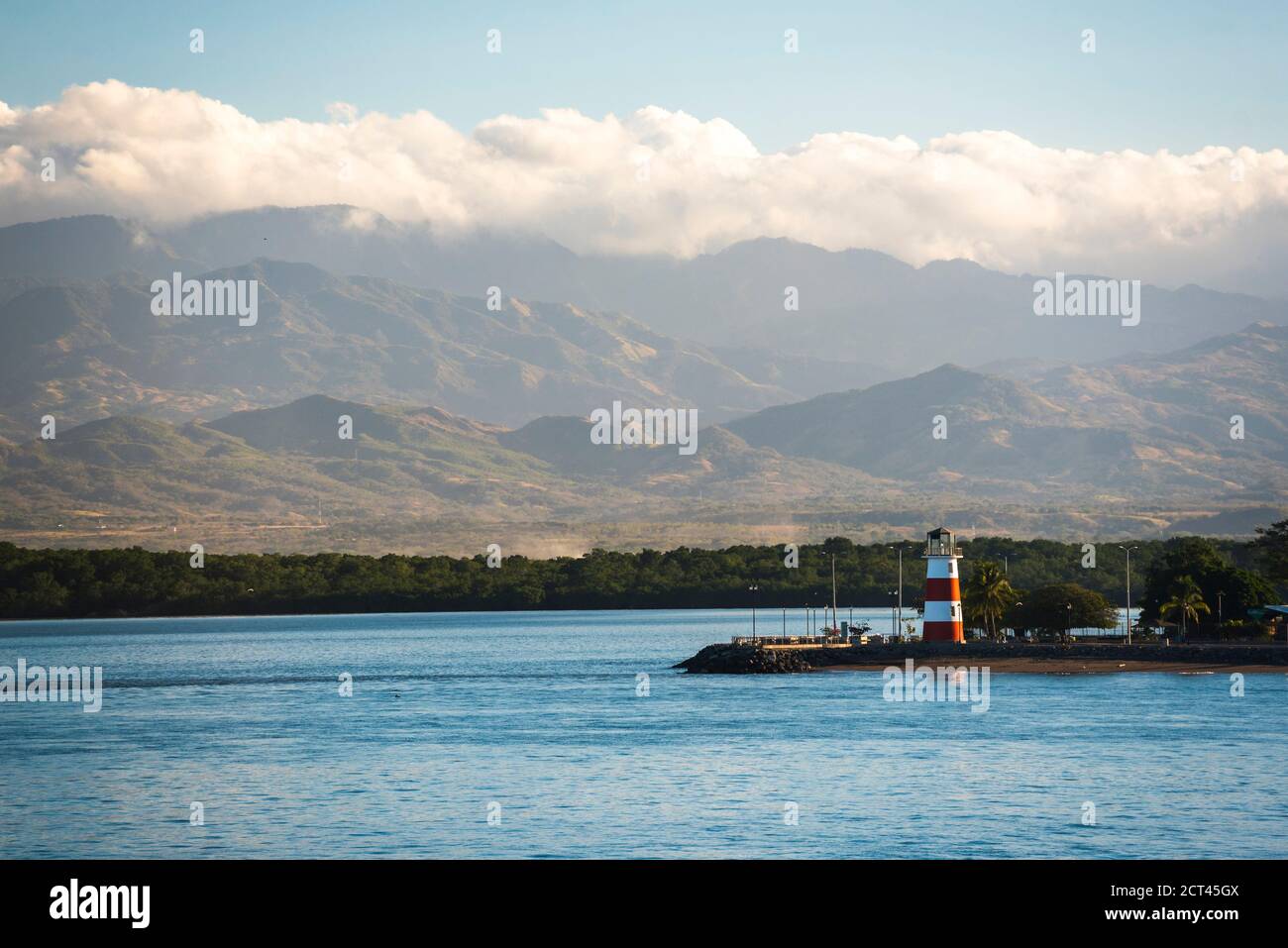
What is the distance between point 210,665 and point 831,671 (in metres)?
72.5

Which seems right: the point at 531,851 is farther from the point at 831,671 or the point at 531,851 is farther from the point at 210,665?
the point at 210,665

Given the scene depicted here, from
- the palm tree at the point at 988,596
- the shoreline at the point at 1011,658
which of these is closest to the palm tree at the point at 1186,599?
the shoreline at the point at 1011,658

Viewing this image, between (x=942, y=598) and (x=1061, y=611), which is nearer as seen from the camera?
(x=942, y=598)

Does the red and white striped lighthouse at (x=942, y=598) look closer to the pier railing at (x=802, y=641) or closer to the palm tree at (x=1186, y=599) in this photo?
the pier railing at (x=802, y=641)

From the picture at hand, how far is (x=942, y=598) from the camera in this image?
127312 millimetres

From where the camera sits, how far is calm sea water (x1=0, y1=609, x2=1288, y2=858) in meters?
53.1

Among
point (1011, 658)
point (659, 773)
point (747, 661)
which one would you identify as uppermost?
point (1011, 658)

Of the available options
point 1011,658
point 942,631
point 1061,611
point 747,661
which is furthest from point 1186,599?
point 747,661

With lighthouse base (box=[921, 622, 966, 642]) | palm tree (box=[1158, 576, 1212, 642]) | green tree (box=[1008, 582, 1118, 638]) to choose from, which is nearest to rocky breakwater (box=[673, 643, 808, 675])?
lighthouse base (box=[921, 622, 966, 642])

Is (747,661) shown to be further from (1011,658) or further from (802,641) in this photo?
(1011,658)

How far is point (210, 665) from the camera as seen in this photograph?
17538cm

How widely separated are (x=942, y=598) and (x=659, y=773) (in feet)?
199

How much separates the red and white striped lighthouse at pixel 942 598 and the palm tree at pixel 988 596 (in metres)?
17.4
